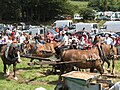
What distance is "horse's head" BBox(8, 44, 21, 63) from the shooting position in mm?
16078

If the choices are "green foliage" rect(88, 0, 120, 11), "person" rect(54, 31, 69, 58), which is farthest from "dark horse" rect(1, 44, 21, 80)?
"green foliage" rect(88, 0, 120, 11)

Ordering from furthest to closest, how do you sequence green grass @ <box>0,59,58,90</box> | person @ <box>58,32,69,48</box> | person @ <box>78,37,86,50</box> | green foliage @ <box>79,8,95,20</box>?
green foliage @ <box>79,8,95,20</box> → person @ <box>78,37,86,50</box> → person @ <box>58,32,69,48</box> → green grass @ <box>0,59,58,90</box>

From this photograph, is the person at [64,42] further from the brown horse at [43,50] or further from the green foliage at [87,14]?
the green foliage at [87,14]

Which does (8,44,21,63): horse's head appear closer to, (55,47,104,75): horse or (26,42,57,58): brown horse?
(55,47,104,75): horse

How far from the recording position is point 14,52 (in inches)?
636

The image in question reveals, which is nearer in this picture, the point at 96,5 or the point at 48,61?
the point at 48,61

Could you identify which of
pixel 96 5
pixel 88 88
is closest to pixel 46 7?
pixel 96 5

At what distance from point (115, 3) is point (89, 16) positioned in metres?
17.4

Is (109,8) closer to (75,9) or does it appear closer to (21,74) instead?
(75,9)

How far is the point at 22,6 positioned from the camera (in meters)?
63.8

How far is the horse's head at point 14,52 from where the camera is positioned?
1608 centimetres

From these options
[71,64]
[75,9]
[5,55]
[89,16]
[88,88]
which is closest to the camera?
[88,88]

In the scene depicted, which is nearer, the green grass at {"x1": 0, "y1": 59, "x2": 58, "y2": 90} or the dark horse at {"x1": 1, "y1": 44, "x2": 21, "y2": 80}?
the green grass at {"x1": 0, "y1": 59, "x2": 58, "y2": 90}

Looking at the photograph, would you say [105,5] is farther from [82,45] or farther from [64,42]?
[64,42]
